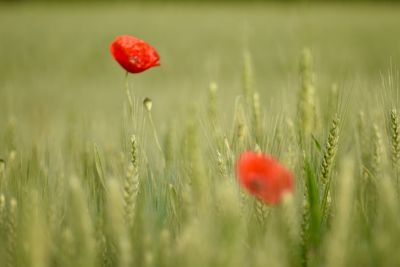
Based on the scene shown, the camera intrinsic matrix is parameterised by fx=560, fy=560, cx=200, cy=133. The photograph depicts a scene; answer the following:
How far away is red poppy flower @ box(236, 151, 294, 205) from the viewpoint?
65 centimetres

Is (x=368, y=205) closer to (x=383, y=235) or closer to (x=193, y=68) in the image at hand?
(x=383, y=235)

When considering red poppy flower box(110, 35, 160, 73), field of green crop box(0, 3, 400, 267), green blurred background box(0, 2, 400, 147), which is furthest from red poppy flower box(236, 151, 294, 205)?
green blurred background box(0, 2, 400, 147)

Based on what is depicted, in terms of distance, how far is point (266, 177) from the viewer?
658mm

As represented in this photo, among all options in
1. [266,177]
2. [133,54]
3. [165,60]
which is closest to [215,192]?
[266,177]

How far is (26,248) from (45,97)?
2.37 meters

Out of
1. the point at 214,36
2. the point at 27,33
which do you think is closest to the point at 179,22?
the point at 214,36

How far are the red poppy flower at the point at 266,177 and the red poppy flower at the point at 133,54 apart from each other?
0.38 metres

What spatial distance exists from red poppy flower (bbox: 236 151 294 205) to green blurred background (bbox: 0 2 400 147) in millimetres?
890

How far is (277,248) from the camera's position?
572 millimetres

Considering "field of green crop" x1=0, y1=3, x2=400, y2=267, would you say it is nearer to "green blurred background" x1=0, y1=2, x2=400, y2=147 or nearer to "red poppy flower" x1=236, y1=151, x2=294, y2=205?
"red poppy flower" x1=236, y1=151, x2=294, y2=205

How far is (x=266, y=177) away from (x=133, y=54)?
429 mm

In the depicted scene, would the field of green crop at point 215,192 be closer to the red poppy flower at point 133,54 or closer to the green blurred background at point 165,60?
the red poppy flower at point 133,54

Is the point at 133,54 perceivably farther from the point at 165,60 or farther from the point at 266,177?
the point at 165,60

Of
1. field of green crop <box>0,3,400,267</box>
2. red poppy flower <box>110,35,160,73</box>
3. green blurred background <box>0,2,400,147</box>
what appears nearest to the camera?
field of green crop <box>0,3,400,267</box>
